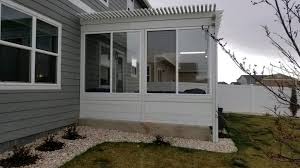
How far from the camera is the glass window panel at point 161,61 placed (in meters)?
8.27

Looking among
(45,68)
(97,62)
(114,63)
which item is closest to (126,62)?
(114,63)

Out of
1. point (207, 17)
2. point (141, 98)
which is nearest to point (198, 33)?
point (207, 17)

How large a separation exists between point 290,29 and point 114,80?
24.3ft

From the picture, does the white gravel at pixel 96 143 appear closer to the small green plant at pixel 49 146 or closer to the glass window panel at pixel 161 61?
the small green plant at pixel 49 146

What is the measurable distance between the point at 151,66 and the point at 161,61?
347mm

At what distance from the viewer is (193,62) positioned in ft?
26.6

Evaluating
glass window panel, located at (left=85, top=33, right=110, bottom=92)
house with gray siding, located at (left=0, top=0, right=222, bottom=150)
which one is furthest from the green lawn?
glass window panel, located at (left=85, top=33, right=110, bottom=92)

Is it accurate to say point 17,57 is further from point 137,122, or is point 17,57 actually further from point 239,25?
point 239,25

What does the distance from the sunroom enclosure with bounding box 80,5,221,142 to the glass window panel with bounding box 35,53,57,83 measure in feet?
4.69

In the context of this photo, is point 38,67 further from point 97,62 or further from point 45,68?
point 97,62

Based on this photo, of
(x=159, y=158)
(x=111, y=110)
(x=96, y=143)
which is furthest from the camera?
(x=111, y=110)

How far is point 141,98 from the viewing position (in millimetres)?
8430

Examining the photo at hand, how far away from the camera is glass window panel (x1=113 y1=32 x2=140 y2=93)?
28.3 feet

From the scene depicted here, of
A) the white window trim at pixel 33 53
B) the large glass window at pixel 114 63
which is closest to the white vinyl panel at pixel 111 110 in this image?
the large glass window at pixel 114 63
